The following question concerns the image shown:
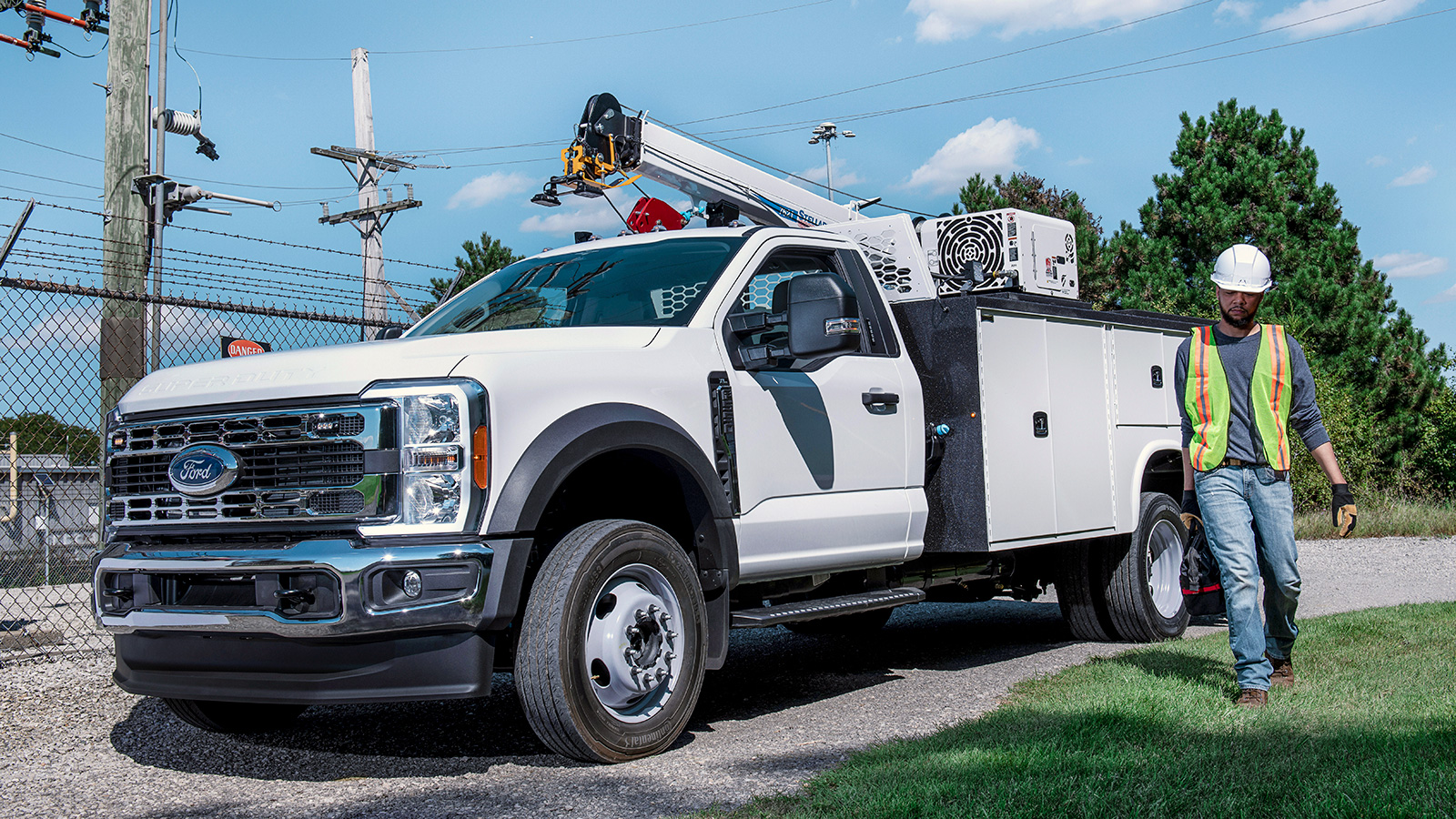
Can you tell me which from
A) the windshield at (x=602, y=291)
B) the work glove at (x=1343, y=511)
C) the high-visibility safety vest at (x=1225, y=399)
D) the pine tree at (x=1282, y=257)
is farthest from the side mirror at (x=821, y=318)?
the pine tree at (x=1282, y=257)

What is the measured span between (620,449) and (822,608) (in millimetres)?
1375

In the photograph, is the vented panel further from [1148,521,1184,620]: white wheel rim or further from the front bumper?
the front bumper

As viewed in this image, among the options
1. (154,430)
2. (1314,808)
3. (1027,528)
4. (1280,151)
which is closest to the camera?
(1314,808)

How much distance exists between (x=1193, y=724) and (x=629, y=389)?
2554 millimetres

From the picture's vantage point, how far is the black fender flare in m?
4.44

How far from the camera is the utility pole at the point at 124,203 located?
8492 mm

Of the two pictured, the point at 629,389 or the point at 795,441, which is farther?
the point at 795,441

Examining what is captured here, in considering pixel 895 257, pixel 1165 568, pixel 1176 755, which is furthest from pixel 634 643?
pixel 1165 568

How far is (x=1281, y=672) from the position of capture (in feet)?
19.1

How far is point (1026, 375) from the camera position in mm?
7133

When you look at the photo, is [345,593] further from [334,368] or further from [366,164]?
[366,164]

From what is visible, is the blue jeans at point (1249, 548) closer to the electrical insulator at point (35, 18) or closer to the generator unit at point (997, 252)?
the generator unit at point (997, 252)

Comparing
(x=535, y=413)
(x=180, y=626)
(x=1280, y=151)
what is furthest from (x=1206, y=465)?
(x=1280, y=151)

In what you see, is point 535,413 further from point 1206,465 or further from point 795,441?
point 1206,465
